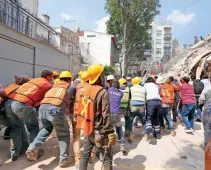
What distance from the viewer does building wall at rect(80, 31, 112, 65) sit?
3369 cm

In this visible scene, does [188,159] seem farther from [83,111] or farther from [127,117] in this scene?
[83,111]

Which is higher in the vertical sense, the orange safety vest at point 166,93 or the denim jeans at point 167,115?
the orange safety vest at point 166,93

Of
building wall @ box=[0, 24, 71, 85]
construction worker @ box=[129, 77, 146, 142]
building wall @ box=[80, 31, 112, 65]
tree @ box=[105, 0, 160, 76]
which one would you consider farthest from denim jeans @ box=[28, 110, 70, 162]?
building wall @ box=[80, 31, 112, 65]

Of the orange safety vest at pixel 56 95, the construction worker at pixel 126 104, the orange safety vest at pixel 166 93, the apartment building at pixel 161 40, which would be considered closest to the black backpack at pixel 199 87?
the orange safety vest at pixel 166 93

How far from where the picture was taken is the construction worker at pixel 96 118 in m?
3.03

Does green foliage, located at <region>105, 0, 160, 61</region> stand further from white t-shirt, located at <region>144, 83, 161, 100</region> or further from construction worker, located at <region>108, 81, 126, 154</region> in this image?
construction worker, located at <region>108, 81, 126, 154</region>

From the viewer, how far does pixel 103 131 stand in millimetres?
3068

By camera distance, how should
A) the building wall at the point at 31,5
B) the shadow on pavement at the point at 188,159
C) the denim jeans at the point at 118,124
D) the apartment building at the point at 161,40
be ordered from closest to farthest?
the shadow on pavement at the point at 188,159 < the denim jeans at the point at 118,124 < the building wall at the point at 31,5 < the apartment building at the point at 161,40

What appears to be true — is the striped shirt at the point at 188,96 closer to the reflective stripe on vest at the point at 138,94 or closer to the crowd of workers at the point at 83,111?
the crowd of workers at the point at 83,111

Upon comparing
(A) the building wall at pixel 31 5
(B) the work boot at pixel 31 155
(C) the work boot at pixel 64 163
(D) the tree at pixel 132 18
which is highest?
(D) the tree at pixel 132 18

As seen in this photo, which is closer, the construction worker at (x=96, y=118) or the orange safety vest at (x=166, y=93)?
the construction worker at (x=96, y=118)

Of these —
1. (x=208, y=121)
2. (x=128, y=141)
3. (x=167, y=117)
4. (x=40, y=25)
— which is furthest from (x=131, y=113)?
(x=40, y=25)

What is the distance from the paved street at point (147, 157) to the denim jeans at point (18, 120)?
31 centimetres

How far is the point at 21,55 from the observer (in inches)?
334
